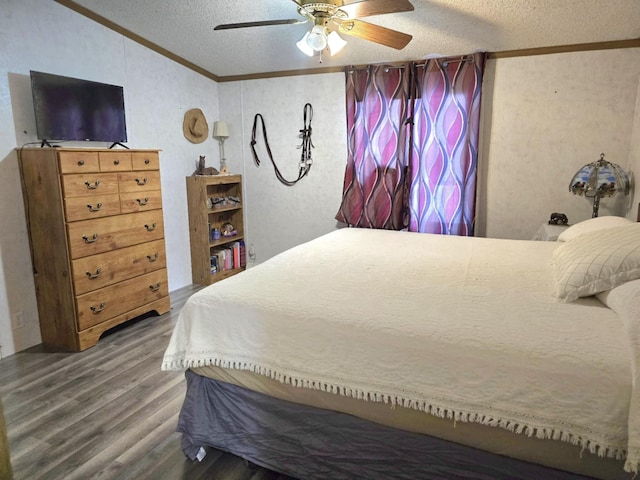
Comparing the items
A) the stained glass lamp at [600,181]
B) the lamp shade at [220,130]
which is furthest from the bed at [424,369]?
the lamp shade at [220,130]

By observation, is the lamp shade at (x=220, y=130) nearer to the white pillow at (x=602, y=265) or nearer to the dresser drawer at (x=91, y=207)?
the dresser drawer at (x=91, y=207)

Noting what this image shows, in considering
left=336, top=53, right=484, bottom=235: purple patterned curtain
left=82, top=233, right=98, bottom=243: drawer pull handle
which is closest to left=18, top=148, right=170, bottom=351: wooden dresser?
left=82, top=233, right=98, bottom=243: drawer pull handle

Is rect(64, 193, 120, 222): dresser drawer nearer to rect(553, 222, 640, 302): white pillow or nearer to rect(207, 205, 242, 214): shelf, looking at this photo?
rect(207, 205, 242, 214): shelf

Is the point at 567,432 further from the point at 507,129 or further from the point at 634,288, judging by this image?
the point at 507,129

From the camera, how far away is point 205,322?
69.3 inches

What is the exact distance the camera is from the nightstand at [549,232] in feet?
9.87

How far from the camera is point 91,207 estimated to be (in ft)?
9.43

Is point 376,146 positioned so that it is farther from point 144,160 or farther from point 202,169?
point 144,160

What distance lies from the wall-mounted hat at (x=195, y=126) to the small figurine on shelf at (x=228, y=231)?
97cm

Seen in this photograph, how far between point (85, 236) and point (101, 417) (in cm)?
127

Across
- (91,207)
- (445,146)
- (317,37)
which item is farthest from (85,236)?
(445,146)

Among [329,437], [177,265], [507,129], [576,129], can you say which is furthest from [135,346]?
[576,129]

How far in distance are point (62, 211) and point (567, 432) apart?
293 centimetres

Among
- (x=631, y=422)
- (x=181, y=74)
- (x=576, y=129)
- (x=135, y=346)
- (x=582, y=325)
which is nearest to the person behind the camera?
(x=631, y=422)
